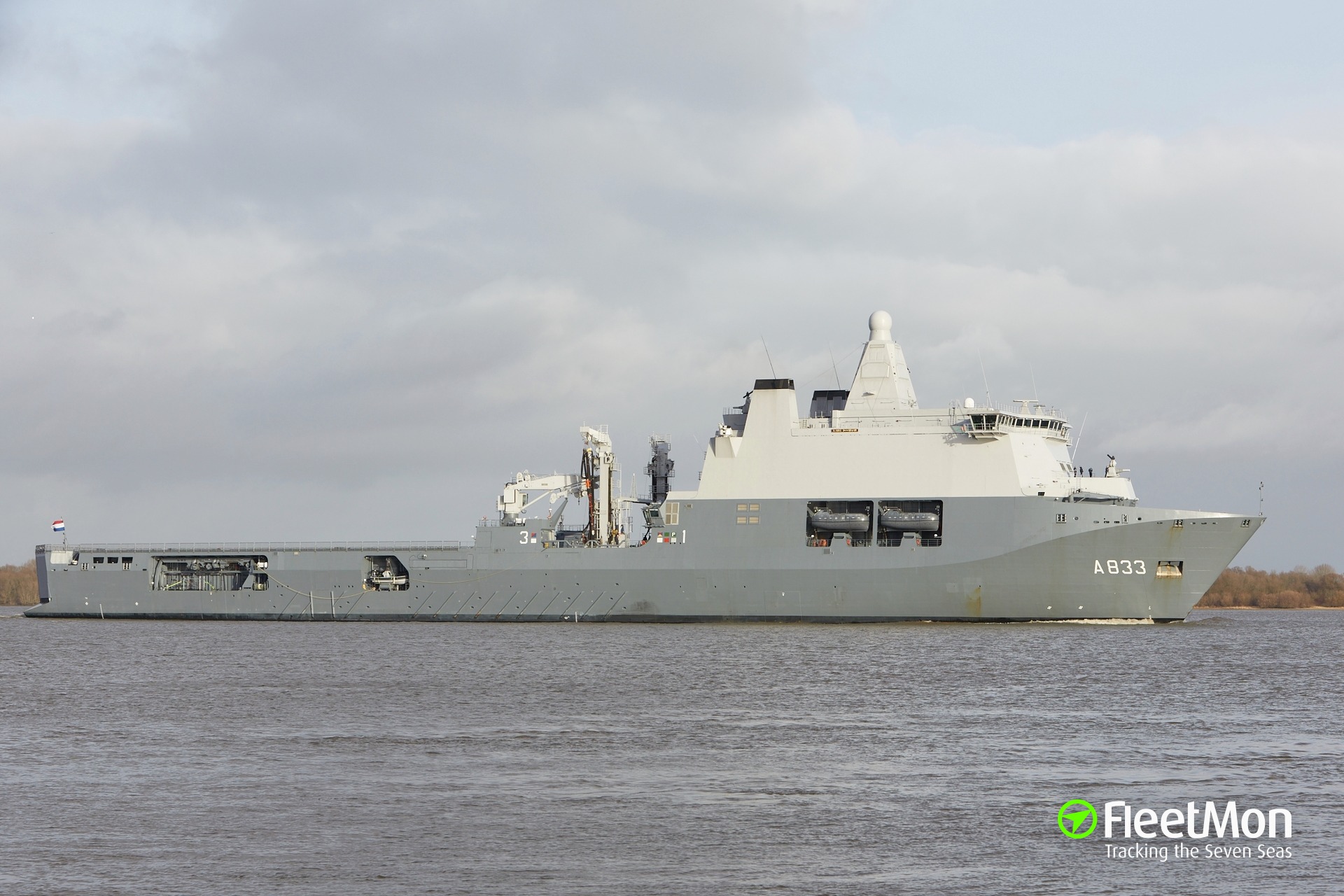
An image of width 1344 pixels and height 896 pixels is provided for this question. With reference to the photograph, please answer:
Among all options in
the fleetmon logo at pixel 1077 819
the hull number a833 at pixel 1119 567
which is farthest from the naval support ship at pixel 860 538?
the fleetmon logo at pixel 1077 819

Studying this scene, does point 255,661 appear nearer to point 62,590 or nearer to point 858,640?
point 858,640

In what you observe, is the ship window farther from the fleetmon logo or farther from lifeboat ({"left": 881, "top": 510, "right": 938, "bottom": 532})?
the fleetmon logo

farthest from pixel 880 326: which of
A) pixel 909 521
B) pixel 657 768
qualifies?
pixel 657 768

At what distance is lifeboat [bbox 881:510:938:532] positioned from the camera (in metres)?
35.8

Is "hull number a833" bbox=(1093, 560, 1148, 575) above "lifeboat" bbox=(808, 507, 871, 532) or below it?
below

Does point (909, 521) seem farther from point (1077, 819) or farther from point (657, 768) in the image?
point (1077, 819)

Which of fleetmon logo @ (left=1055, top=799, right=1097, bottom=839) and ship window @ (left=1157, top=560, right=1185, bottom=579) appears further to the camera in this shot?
ship window @ (left=1157, top=560, right=1185, bottom=579)

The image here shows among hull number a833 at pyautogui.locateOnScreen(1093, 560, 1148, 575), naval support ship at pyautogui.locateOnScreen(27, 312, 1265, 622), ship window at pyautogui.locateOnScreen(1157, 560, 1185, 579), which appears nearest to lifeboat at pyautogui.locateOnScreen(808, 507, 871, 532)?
naval support ship at pyautogui.locateOnScreen(27, 312, 1265, 622)

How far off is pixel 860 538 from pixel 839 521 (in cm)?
103

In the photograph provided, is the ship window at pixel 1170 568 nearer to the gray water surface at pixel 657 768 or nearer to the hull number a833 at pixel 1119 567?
the hull number a833 at pixel 1119 567

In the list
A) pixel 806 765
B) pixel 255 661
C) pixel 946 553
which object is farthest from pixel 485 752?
pixel 946 553

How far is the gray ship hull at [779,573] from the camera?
34594 millimetres

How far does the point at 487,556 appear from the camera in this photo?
4106 cm

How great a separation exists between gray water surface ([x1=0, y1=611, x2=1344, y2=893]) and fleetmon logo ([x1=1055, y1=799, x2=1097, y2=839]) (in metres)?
0.14
